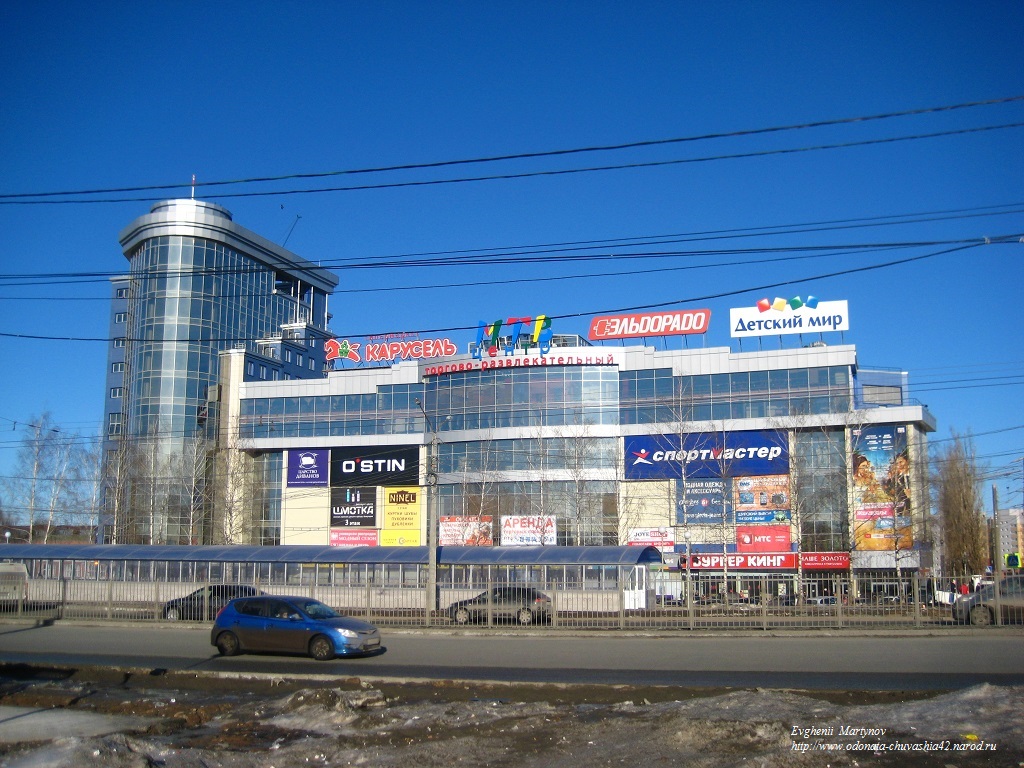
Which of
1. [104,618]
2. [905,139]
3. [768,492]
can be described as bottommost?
[104,618]

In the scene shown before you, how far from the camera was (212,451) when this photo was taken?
76.4 metres

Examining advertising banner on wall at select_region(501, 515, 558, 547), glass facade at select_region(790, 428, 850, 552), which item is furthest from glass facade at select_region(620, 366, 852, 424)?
advertising banner on wall at select_region(501, 515, 558, 547)

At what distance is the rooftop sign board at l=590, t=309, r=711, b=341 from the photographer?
6334 centimetres

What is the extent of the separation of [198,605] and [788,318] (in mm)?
42746

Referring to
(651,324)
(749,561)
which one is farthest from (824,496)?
(651,324)

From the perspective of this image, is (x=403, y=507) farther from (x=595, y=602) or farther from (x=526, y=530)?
(x=595, y=602)

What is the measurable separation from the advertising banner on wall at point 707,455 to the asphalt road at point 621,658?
32275mm

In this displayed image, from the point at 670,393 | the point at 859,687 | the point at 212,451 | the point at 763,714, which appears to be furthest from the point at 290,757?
the point at 212,451

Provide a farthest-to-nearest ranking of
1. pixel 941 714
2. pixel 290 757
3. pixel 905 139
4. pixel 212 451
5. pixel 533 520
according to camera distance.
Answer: pixel 212 451
pixel 533 520
pixel 905 139
pixel 941 714
pixel 290 757

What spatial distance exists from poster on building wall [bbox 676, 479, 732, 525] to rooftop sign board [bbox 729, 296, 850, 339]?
34.5ft

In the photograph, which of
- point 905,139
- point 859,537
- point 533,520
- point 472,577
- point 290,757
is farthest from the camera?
point 533,520

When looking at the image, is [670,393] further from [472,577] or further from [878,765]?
[878,765]

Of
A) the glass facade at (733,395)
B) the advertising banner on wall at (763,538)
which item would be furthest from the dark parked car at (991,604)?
the advertising banner on wall at (763,538)

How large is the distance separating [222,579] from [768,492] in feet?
118
